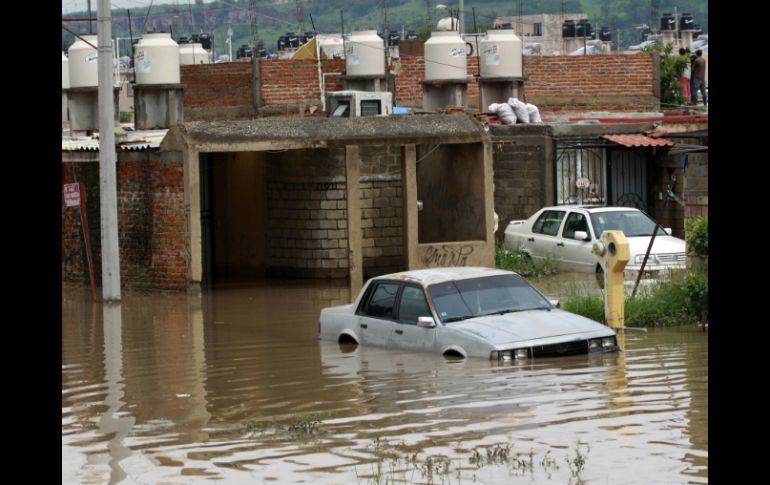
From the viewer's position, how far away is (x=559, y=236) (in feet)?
84.7

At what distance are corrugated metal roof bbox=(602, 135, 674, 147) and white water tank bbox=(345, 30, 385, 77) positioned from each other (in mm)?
10490

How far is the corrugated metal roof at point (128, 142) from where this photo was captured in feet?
83.8

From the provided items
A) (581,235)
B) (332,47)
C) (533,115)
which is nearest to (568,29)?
(332,47)

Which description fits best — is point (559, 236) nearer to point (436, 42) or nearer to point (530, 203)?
point (530, 203)

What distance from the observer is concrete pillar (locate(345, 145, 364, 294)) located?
2516cm

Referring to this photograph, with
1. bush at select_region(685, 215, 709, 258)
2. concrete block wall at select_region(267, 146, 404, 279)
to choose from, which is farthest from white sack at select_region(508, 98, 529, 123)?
bush at select_region(685, 215, 709, 258)

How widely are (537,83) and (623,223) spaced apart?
1660 cm

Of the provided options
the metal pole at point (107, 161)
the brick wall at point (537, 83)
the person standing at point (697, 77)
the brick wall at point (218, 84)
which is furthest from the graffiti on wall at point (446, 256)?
the brick wall at point (218, 84)

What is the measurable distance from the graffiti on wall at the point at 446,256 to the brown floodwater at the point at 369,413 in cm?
704

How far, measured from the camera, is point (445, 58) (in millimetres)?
37000

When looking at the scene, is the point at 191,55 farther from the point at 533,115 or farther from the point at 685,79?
the point at 533,115

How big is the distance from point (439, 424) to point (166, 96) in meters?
24.4

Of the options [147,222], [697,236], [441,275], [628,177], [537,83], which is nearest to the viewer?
[441,275]

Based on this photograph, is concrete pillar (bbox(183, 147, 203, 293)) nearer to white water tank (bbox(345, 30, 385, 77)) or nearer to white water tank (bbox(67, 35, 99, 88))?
white water tank (bbox(67, 35, 99, 88))
